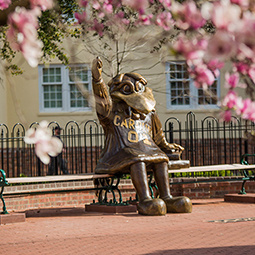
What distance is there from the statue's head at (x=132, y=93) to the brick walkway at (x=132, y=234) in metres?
1.67

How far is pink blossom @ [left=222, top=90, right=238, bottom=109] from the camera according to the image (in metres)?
3.54

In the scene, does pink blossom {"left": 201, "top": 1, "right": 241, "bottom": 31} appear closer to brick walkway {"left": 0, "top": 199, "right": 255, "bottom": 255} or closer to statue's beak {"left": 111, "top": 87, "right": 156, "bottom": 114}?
brick walkway {"left": 0, "top": 199, "right": 255, "bottom": 255}

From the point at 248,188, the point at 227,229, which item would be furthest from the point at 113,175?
the point at 248,188

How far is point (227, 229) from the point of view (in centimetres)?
759

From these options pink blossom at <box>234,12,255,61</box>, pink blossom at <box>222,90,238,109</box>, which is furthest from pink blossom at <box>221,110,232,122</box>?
pink blossom at <box>234,12,255,61</box>

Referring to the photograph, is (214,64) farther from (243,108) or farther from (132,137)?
(132,137)

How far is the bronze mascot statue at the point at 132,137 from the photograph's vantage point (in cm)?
905

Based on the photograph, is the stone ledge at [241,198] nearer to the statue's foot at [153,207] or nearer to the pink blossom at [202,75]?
the statue's foot at [153,207]

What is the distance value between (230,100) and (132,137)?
582 centimetres

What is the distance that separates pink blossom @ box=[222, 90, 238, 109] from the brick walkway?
273 cm

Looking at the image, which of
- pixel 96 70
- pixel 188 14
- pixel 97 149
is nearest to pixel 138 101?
pixel 96 70

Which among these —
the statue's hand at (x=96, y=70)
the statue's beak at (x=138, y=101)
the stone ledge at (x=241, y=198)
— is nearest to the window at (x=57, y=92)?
the stone ledge at (x=241, y=198)

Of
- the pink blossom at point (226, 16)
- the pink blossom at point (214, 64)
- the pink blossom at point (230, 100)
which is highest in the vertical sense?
the pink blossom at point (226, 16)

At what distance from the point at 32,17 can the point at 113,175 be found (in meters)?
6.88
